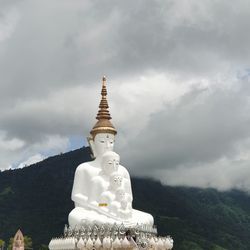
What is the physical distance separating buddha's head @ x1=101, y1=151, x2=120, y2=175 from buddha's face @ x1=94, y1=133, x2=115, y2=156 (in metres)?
0.89

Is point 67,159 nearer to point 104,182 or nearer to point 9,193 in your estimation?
point 9,193

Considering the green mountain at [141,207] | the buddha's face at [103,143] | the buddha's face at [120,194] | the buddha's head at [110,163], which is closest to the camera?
the buddha's face at [120,194]

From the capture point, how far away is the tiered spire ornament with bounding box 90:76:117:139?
2562 centimetres

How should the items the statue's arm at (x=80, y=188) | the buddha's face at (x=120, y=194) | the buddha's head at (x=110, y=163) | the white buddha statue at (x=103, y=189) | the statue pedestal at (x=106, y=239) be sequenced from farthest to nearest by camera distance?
the buddha's head at (x=110, y=163) → the statue's arm at (x=80, y=188) → the buddha's face at (x=120, y=194) → the white buddha statue at (x=103, y=189) → the statue pedestal at (x=106, y=239)

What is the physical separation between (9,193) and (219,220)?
117ft

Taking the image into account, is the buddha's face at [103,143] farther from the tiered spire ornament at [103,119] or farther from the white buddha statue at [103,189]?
the tiered spire ornament at [103,119]

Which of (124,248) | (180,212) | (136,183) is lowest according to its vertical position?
(124,248)

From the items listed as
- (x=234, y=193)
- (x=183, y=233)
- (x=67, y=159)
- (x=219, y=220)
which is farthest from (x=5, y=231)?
(x=234, y=193)

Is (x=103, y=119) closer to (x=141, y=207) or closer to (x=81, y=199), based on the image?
(x=81, y=199)

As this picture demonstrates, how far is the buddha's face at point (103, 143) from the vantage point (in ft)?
83.7

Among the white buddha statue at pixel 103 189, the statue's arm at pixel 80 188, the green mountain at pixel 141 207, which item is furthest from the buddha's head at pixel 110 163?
Answer: the green mountain at pixel 141 207

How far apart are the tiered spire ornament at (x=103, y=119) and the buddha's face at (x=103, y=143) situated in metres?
0.20

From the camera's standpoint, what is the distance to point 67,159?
94.3 meters

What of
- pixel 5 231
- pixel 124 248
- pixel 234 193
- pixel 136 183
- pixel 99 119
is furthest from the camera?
pixel 234 193
